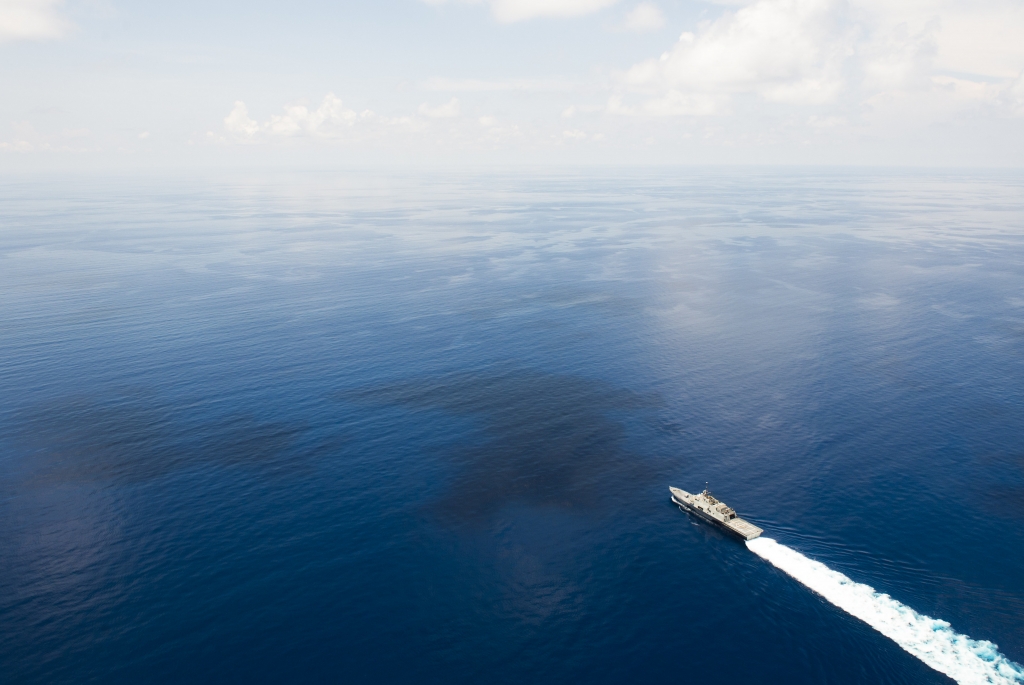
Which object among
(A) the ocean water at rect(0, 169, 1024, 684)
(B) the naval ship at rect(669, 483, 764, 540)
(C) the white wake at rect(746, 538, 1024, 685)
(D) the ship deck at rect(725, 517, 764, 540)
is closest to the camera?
(C) the white wake at rect(746, 538, 1024, 685)

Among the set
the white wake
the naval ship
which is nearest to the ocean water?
the white wake

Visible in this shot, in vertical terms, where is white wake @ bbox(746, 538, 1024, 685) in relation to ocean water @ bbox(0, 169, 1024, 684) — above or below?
below

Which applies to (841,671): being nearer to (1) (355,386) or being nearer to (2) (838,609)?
(2) (838,609)

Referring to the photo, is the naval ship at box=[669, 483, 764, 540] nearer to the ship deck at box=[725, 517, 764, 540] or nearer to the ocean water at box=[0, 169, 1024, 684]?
the ship deck at box=[725, 517, 764, 540]

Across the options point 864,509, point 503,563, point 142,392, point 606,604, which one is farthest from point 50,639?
point 864,509

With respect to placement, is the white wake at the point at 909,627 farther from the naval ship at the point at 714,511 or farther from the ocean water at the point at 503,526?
the naval ship at the point at 714,511

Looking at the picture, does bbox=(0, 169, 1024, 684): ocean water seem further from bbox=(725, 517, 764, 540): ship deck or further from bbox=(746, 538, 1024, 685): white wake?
bbox=(725, 517, 764, 540): ship deck

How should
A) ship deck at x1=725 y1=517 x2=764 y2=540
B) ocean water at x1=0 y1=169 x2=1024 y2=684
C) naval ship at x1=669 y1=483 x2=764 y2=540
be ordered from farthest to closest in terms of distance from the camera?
naval ship at x1=669 y1=483 x2=764 y2=540 < ship deck at x1=725 y1=517 x2=764 y2=540 < ocean water at x1=0 y1=169 x2=1024 y2=684

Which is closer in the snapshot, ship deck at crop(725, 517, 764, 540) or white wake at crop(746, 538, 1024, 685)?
white wake at crop(746, 538, 1024, 685)
